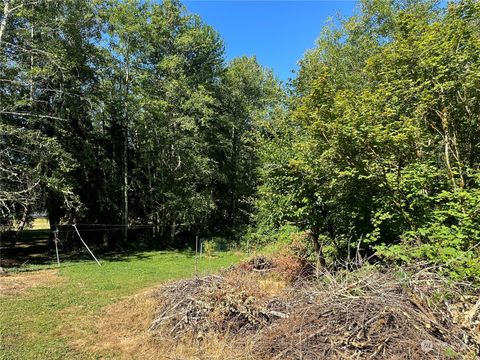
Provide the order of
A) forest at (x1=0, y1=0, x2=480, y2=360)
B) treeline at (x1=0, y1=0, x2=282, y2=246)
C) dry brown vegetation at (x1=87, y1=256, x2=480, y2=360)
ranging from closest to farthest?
1. dry brown vegetation at (x1=87, y1=256, x2=480, y2=360)
2. forest at (x1=0, y1=0, x2=480, y2=360)
3. treeline at (x1=0, y1=0, x2=282, y2=246)

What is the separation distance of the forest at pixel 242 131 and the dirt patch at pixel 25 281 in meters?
2.61

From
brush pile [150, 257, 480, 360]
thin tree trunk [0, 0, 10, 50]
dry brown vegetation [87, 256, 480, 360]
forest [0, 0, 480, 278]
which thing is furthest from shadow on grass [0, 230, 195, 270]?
brush pile [150, 257, 480, 360]

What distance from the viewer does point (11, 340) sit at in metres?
5.69

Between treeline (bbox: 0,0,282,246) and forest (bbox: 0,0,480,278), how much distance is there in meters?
A: 0.09

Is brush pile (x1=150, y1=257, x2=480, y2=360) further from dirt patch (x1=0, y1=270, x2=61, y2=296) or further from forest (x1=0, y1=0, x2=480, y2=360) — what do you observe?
dirt patch (x1=0, y1=270, x2=61, y2=296)

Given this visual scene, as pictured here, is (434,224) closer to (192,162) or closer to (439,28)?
(439,28)

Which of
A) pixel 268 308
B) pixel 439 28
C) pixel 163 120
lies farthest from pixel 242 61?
pixel 268 308

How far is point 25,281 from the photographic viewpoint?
10.6 meters

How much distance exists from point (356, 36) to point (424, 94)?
45.3 feet

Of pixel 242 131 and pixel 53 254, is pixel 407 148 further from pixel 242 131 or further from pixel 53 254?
pixel 242 131

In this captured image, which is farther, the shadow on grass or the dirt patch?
the shadow on grass

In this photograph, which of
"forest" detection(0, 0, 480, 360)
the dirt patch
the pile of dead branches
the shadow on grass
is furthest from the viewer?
the shadow on grass

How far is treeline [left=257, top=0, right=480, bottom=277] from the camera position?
5184 millimetres

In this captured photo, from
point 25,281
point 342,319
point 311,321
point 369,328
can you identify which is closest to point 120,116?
point 25,281
